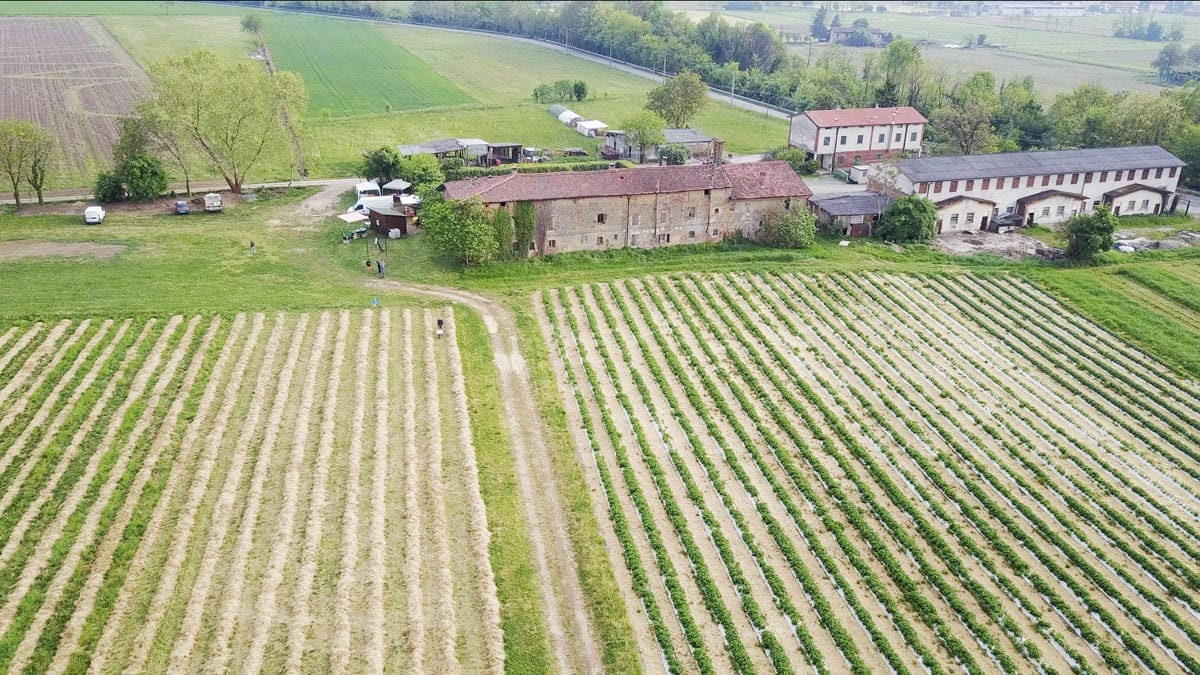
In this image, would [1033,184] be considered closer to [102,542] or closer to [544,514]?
[544,514]

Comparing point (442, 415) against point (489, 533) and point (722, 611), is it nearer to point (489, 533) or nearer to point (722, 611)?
point (489, 533)

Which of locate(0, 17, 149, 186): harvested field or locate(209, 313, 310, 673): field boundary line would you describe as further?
locate(0, 17, 149, 186): harvested field

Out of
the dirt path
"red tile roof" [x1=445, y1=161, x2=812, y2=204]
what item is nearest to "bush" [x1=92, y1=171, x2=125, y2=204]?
"red tile roof" [x1=445, y1=161, x2=812, y2=204]

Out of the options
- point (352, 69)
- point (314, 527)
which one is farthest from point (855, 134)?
point (352, 69)

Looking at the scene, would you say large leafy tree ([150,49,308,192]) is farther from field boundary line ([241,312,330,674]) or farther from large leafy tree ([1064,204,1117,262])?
large leafy tree ([1064,204,1117,262])

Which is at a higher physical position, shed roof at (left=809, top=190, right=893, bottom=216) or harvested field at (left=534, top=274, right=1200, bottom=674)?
shed roof at (left=809, top=190, right=893, bottom=216)

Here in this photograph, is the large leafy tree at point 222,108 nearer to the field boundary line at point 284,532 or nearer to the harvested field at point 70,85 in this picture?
the harvested field at point 70,85

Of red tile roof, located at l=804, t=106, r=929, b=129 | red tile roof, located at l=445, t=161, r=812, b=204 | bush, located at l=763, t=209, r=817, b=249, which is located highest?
red tile roof, located at l=804, t=106, r=929, b=129
